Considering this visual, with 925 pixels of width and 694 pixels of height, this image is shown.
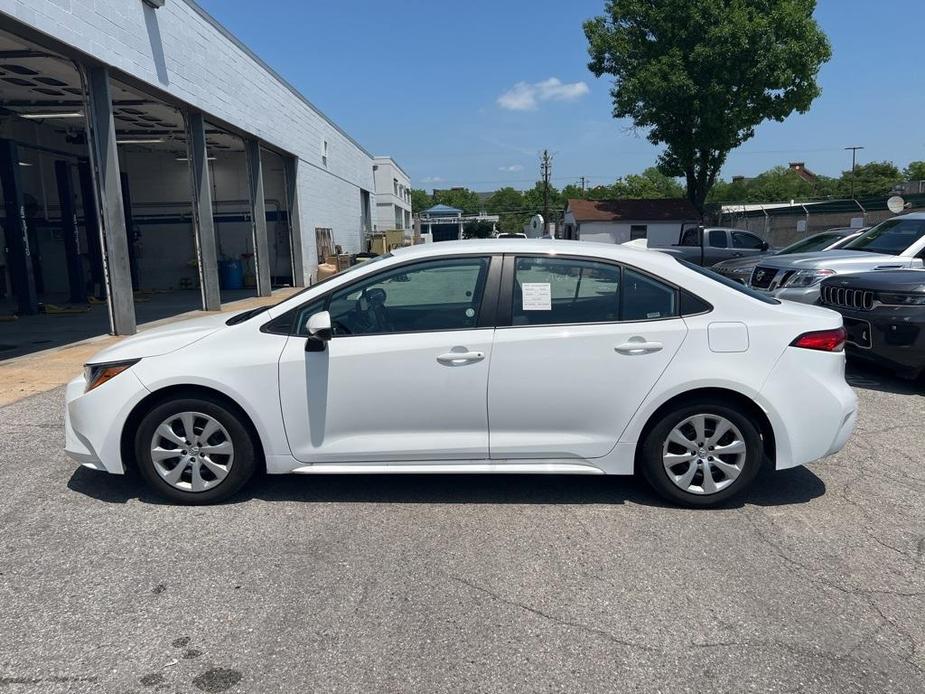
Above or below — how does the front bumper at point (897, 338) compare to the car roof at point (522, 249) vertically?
below

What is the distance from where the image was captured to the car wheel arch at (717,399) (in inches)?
159

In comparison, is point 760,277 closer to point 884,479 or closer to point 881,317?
point 881,317

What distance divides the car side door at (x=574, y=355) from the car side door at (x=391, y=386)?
0.12 meters

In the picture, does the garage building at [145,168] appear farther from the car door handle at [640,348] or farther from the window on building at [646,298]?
the car door handle at [640,348]

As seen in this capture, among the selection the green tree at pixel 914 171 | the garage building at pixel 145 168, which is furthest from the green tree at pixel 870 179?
the garage building at pixel 145 168

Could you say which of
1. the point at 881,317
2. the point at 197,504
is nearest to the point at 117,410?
the point at 197,504

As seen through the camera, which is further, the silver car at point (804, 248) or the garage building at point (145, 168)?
the silver car at point (804, 248)

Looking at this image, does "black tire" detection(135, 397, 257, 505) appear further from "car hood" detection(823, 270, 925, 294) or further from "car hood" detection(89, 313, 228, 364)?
"car hood" detection(823, 270, 925, 294)

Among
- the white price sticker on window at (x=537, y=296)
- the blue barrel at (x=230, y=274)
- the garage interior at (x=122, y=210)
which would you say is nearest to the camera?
the white price sticker on window at (x=537, y=296)

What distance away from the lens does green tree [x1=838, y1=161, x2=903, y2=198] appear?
230 feet

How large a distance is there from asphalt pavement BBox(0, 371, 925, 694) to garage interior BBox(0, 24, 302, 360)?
832 centimetres

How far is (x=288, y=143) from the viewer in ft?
69.9

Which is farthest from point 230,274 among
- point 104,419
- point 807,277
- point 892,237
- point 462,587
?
point 462,587

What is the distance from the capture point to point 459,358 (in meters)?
Answer: 4.00
